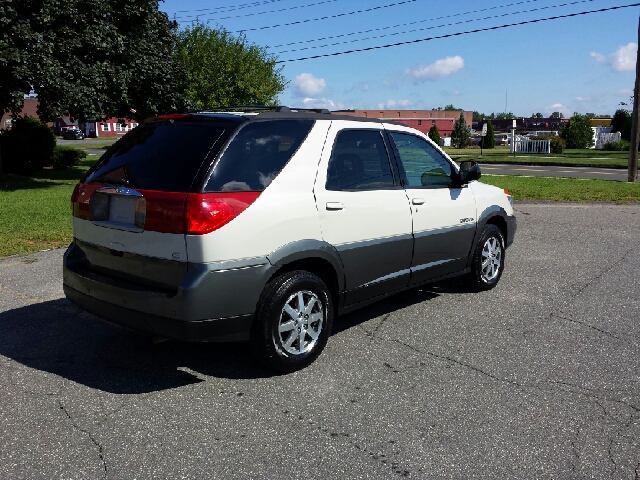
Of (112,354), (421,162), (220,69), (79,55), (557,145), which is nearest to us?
(112,354)

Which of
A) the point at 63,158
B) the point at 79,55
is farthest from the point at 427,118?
the point at 79,55

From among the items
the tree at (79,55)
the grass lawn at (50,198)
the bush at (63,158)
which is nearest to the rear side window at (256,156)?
the grass lawn at (50,198)

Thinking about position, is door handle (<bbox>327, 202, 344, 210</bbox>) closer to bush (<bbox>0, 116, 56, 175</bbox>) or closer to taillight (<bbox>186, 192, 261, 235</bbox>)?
taillight (<bbox>186, 192, 261, 235</bbox>)

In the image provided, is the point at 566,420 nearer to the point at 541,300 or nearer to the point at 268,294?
the point at 268,294

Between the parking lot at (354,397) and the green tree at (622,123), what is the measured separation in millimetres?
54501

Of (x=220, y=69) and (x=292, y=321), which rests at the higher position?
(x=220, y=69)

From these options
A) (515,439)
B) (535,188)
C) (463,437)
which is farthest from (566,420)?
(535,188)

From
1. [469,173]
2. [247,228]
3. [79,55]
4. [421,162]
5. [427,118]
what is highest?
[427,118]

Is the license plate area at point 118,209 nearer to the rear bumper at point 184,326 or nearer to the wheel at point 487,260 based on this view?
the rear bumper at point 184,326

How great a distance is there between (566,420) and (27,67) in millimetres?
16609

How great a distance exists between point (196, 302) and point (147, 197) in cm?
79

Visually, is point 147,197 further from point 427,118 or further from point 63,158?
point 427,118

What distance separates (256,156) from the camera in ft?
14.3

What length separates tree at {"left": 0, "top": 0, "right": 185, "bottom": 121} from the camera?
54.6 feet
